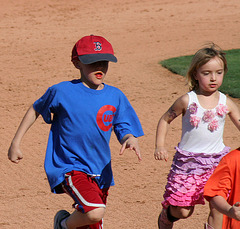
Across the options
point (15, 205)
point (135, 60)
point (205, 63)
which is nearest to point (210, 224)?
point (205, 63)

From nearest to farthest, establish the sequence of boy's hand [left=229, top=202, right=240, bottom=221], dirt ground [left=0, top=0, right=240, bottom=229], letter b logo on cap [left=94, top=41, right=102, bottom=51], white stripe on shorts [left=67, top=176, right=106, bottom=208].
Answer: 1. boy's hand [left=229, top=202, right=240, bottom=221]
2. white stripe on shorts [left=67, top=176, right=106, bottom=208]
3. letter b logo on cap [left=94, top=41, right=102, bottom=51]
4. dirt ground [left=0, top=0, right=240, bottom=229]

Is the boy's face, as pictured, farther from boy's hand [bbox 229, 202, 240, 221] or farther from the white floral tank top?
boy's hand [bbox 229, 202, 240, 221]

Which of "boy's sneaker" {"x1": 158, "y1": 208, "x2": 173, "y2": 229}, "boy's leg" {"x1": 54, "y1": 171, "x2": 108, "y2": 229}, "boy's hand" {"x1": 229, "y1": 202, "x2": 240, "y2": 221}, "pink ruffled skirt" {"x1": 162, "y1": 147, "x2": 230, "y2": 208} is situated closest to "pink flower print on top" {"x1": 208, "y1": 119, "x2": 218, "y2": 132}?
"pink ruffled skirt" {"x1": 162, "y1": 147, "x2": 230, "y2": 208}

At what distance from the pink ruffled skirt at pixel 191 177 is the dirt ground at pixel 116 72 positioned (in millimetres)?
1280

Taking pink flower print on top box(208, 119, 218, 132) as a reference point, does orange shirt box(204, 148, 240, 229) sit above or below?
below

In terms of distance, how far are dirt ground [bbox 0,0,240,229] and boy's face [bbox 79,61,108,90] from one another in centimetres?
189

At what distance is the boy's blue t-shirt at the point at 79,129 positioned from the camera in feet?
15.7

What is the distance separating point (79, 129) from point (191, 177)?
3.38 feet

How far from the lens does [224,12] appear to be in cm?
2052

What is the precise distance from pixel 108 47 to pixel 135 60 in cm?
937

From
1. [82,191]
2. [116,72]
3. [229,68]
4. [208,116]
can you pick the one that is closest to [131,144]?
[82,191]

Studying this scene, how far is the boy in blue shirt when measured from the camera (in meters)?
4.77

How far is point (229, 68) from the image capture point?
13.0 m

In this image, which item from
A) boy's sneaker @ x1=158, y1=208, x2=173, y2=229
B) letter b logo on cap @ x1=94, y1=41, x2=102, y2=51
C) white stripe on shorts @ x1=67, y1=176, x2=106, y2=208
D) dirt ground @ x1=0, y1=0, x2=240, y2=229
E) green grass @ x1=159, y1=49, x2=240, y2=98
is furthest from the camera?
green grass @ x1=159, y1=49, x2=240, y2=98
